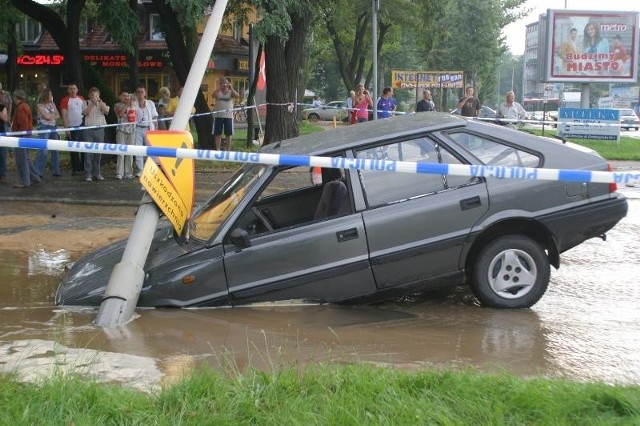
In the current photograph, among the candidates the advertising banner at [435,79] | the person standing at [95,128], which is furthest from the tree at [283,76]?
the advertising banner at [435,79]

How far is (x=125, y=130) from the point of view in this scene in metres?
16.8

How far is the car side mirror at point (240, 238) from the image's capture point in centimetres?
685

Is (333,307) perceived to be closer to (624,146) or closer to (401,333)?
(401,333)

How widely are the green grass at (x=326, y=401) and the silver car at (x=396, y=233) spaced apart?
2236 mm

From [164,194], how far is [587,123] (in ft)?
75.1

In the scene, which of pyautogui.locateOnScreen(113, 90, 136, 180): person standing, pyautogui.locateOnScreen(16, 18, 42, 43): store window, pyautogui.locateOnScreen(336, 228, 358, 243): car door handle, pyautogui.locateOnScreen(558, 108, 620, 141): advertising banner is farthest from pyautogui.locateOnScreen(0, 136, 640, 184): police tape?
pyautogui.locateOnScreen(16, 18, 42, 43): store window

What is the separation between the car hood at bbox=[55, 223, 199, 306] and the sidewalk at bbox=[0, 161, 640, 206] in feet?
20.3

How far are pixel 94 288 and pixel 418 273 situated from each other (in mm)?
2657

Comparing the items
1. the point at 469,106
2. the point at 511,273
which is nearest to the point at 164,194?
the point at 511,273

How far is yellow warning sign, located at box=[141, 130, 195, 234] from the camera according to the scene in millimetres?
6922

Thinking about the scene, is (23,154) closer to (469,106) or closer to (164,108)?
(164,108)

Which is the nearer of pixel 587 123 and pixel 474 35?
pixel 587 123

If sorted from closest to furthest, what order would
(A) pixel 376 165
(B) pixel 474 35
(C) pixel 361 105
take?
1. (A) pixel 376 165
2. (C) pixel 361 105
3. (B) pixel 474 35

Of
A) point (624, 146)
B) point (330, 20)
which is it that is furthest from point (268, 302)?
point (330, 20)
